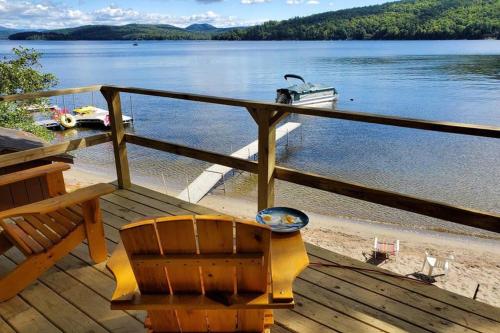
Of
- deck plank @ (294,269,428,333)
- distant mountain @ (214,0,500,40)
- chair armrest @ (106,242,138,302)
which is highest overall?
distant mountain @ (214,0,500,40)

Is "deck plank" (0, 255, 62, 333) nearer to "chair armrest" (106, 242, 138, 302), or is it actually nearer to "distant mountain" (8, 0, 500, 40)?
"chair armrest" (106, 242, 138, 302)

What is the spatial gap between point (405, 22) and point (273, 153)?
107544 mm

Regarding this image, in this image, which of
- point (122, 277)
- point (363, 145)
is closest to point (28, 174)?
point (122, 277)

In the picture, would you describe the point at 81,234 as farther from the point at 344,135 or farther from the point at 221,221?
the point at 344,135

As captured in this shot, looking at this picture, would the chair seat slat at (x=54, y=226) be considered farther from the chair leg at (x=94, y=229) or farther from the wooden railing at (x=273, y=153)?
the wooden railing at (x=273, y=153)

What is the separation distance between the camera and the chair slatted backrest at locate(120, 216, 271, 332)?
128 cm

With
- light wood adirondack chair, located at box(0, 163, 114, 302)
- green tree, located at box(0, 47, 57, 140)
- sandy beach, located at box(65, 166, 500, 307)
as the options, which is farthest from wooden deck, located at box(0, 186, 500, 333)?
green tree, located at box(0, 47, 57, 140)

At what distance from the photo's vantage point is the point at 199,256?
1325 millimetres

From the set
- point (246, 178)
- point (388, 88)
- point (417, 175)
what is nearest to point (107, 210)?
point (246, 178)

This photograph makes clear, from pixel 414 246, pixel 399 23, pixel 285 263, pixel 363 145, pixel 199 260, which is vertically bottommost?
pixel 363 145

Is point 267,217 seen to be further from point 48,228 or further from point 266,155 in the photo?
point 48,228

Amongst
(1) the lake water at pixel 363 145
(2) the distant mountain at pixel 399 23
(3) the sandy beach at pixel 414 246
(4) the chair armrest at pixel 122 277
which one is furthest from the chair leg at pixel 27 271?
(2) the distant mountain at pixel 399 23

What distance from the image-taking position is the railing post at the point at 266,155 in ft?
9.46

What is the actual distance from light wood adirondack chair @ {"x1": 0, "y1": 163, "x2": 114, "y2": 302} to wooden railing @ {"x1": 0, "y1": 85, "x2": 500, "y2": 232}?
27.3 inches
